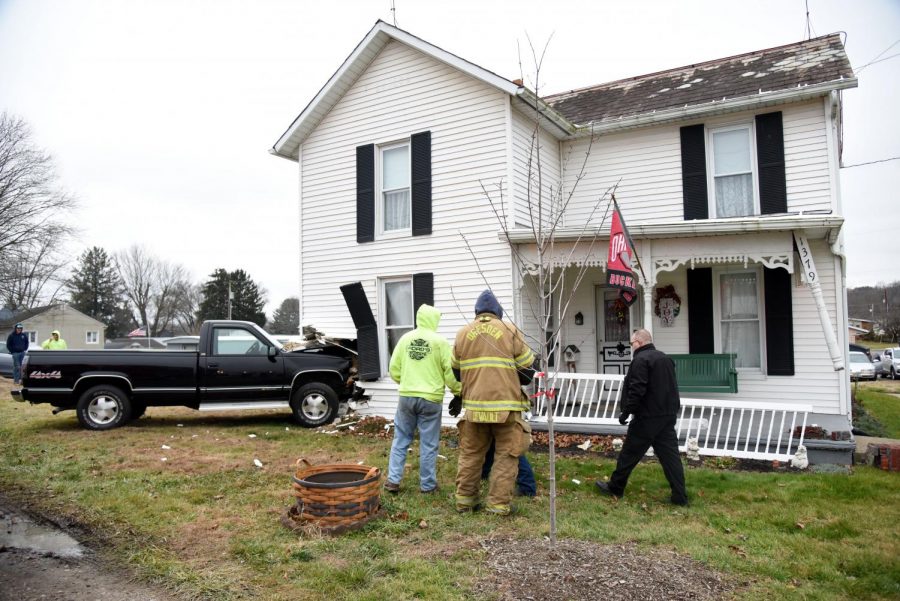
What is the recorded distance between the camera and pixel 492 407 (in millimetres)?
5445

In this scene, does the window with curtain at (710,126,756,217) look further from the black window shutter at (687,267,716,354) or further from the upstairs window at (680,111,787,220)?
the black window shutter at (687,267,716,354)

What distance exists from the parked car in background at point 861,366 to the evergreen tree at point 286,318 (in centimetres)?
5235

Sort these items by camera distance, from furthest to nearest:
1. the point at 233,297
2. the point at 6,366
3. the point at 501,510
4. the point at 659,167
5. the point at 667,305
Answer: the point at 233,297, the point at 6,366, the point at 659,167, the point at 667,305, the point at 501,510

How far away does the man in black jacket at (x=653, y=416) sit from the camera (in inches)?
234

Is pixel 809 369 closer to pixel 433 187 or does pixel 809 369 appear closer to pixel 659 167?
pixel 659 167

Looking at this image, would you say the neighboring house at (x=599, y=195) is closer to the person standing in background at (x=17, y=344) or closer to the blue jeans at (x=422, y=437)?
the blue jeans at (x=422, y=437)

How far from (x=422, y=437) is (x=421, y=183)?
243 inches

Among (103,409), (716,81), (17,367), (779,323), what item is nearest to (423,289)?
(103,409)

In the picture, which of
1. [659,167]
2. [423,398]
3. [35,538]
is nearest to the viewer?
[35,538]

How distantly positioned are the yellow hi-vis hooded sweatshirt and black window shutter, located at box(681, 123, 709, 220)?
6.29 meters

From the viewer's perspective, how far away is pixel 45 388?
10.0 m

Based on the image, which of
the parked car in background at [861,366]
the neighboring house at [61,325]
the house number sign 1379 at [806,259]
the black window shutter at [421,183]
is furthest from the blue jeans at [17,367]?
the neighboring house at [61,325]

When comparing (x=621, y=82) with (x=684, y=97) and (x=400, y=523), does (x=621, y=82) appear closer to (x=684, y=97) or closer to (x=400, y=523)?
(x=684, y=97)

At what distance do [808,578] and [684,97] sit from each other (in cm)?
898
